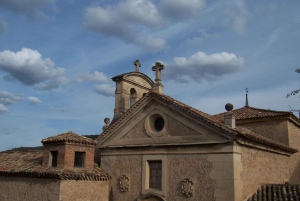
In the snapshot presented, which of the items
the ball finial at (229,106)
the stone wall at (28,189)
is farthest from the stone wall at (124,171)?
the ball finial at (229,106)

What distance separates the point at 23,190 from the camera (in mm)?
13148

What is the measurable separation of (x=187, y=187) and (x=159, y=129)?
2.71 m

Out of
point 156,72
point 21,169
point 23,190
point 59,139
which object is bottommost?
point 23,190

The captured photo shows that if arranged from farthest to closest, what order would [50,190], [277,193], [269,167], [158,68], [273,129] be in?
[273,129] < [158,68] < [269,167] < [50,190] < [277,193]

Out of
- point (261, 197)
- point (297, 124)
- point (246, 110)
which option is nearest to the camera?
point (261, 197)

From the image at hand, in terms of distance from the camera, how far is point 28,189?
12969mm

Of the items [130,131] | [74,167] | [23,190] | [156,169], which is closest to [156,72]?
[130,131]

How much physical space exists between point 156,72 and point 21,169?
23.7 feet

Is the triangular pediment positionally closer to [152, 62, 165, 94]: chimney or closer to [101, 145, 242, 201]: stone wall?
[101, 145, 242, 201]: stone wall

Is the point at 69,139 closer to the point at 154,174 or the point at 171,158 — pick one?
the point at 154,174

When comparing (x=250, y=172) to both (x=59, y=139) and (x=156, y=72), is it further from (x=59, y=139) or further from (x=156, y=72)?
(x=59, y=139)

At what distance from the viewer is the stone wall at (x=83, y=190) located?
1195cm

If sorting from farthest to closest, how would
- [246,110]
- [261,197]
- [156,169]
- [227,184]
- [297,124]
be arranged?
[246,110] < [297,124] < [156,169] < [261,197] < [227,184]

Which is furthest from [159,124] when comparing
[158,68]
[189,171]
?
[158,68]
